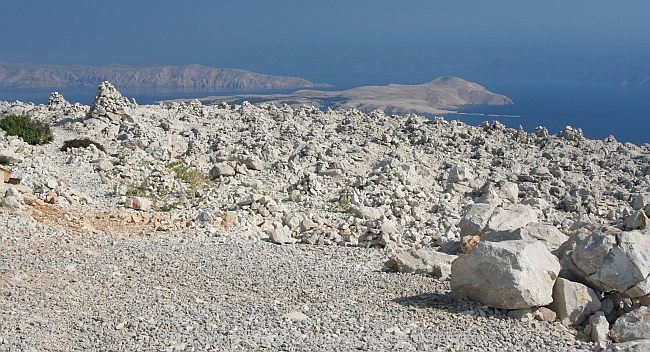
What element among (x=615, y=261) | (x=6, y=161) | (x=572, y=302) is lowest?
(x=6, y=161)

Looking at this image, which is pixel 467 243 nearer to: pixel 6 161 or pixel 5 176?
pixel 5 176

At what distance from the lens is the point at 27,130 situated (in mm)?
27891

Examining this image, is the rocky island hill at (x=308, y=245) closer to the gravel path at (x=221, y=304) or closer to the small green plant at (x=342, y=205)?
the gravel path at (x=221, y=304)

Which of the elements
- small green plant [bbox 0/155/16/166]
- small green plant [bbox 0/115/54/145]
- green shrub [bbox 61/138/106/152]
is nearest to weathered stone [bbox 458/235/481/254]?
small green plant [bbox 0/155/16/166]

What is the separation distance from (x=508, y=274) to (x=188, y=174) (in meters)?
14.4

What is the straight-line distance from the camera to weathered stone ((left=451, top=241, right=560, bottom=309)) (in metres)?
11.1

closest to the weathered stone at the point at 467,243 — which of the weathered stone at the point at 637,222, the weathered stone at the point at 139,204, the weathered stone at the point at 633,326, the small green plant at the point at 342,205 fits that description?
the weathered stone at the point at 637,222

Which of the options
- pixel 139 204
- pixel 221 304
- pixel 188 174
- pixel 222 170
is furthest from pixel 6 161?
pixel 221 304

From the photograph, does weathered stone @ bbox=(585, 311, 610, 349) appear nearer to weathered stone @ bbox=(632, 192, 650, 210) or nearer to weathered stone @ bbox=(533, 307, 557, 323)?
weathered stone @ bbox=(533, 307, 557, 323)

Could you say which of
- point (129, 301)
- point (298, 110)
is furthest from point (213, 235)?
point (298, 110)

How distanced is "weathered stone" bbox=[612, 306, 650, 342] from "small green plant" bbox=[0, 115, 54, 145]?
22.7 meters

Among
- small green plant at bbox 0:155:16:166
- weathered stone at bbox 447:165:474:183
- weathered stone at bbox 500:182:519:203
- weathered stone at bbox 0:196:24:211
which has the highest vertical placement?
weathered stone at bbox 0:196:24:211

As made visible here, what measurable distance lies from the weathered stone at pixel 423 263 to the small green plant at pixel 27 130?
59.9ft

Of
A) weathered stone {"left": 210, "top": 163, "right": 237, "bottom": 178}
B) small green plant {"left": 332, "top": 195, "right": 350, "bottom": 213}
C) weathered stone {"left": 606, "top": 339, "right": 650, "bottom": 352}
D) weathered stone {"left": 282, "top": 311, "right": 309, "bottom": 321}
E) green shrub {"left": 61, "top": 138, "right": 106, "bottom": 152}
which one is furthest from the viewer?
green shrub {"left": 61, "top": 138, "right": 106, "bottom": 152}
